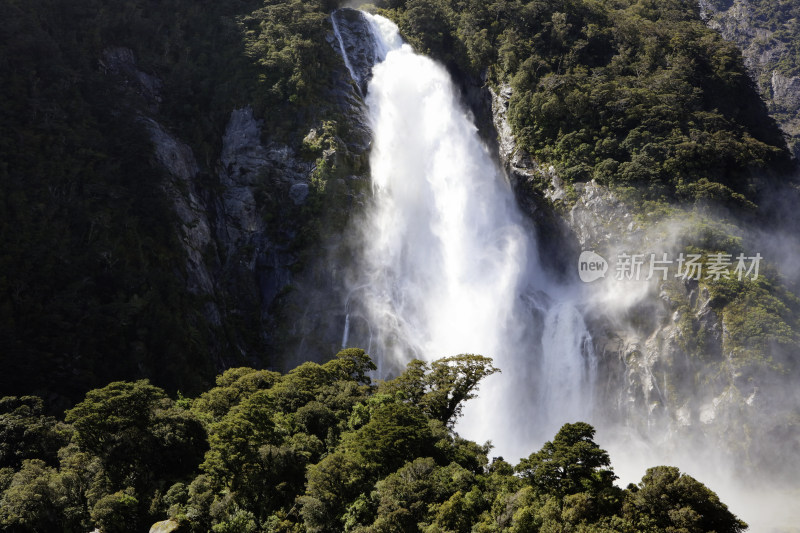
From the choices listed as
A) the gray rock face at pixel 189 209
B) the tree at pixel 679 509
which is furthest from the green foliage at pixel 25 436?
the tree at pixel 679 509

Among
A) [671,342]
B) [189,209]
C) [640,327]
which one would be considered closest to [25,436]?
[189,209]

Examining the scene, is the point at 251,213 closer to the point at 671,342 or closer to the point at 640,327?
the point at 640,327

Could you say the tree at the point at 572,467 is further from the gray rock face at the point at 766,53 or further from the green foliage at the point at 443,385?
the gray rock face at the point at 766,53

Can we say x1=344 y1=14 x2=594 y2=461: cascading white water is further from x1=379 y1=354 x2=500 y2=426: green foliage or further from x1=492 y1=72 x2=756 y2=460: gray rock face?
x1=379 y1=354 x2=500 y2=426: green foliage

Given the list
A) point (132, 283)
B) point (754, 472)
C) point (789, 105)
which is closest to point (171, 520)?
point (132, 283)

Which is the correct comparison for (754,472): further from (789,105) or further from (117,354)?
(789,105)

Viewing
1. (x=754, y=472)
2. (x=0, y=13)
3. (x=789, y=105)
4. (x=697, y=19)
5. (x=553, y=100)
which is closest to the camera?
(x=754, y=472)

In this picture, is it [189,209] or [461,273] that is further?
[461,273]
